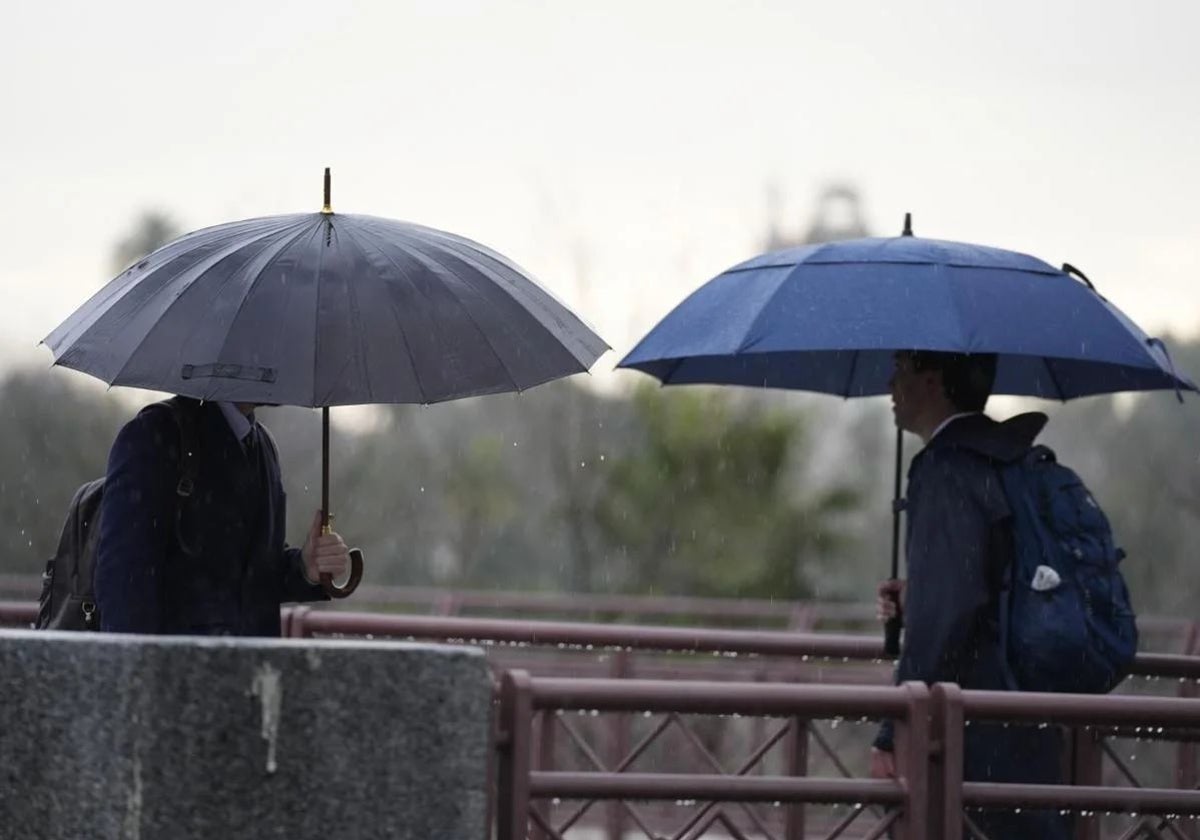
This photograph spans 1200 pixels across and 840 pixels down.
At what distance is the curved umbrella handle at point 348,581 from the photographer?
434 cm

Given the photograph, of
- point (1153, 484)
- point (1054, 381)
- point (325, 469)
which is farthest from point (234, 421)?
point (1153, 484)

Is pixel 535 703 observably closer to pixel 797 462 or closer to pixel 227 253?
pixel 227 253

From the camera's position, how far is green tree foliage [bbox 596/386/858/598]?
24.6 meters

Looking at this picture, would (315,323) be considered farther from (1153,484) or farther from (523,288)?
(1153,484)

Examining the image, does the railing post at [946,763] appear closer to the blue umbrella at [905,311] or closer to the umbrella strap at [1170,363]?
the blue umbrella at [905,311]

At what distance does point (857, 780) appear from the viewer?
407 centimetres

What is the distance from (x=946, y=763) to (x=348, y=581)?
1.46 m

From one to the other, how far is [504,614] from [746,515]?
403cm

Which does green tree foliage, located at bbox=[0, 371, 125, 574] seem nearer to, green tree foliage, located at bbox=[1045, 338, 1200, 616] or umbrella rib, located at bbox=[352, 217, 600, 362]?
green tree foliage, located at bbox=[1045, 338, 1200, 616]

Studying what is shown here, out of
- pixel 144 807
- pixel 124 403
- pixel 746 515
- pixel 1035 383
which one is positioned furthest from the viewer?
pixel 124 403

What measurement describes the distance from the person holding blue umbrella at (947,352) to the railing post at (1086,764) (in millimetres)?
289

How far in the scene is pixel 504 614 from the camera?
26422 millimetres

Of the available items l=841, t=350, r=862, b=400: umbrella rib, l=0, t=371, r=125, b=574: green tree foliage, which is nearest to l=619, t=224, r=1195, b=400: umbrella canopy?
l=841, t=350, r=862, b=400: umbrella rib

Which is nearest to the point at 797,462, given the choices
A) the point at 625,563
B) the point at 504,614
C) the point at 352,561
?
the point at 625,563
